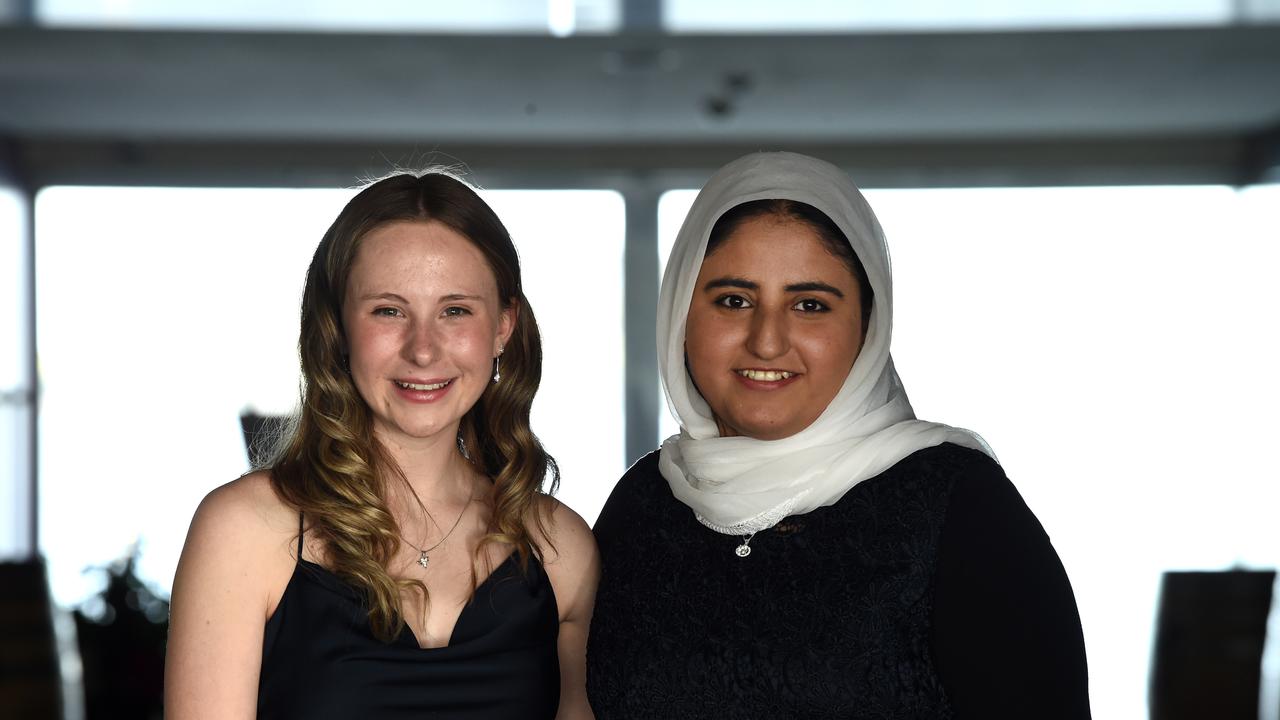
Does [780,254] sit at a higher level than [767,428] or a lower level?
higher

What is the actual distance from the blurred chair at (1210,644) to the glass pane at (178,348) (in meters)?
4.91

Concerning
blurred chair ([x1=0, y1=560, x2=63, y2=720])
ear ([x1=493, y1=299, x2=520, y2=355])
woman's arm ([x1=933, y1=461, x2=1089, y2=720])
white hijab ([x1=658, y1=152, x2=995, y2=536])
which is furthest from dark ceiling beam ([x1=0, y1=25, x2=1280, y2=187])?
woman's arm ([x1=933, y1=461, x2=1089, y2=720])

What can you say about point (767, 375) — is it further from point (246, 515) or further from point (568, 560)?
point (246, 515)

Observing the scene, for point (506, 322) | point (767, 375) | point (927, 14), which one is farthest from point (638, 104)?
point (767, 375)

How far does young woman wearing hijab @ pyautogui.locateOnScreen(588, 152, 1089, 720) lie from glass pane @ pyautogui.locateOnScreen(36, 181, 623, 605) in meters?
6.41

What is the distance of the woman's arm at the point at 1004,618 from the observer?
146cm

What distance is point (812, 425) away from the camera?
1.72 metres

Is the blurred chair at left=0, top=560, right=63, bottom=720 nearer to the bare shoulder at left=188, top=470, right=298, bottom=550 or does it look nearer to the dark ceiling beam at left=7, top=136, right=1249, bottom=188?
the bare shoulder at left=188, top=470, right=298, bottom=550

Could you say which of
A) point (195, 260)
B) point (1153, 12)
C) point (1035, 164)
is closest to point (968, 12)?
point (1153, 12)

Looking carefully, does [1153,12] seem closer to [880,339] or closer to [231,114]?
Result: [880,339]

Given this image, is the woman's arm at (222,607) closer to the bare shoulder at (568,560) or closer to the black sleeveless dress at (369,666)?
the black sleeveless dress at (369,666)

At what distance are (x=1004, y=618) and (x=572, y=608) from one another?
2.37ft

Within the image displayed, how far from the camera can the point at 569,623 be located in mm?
1960

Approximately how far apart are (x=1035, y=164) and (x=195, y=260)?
5.62 metres
